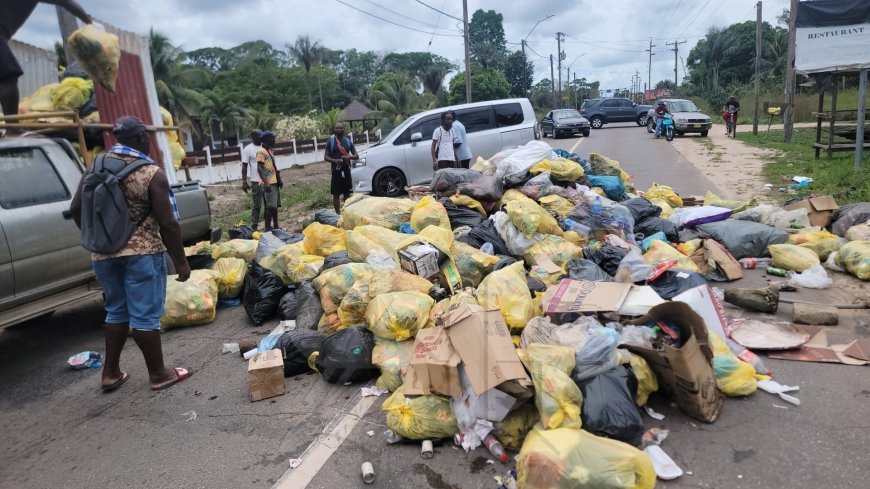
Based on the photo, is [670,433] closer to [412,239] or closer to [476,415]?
[476,415]

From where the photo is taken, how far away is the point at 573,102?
79.5 meters

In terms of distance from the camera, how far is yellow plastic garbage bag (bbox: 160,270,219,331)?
4988 mm

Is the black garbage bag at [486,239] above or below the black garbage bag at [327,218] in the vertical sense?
below

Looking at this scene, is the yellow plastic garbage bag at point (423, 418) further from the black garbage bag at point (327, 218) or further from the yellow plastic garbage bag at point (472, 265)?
the black garbage bag at point (327, 218)

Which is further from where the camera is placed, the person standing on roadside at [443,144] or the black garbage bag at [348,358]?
the person standing on roadside at [443,144]

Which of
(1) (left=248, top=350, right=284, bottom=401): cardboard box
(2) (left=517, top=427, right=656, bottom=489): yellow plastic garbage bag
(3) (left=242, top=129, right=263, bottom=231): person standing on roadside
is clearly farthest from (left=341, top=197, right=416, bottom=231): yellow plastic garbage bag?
(2) (left=517, top=427, right=656, bottom=489): yellow plastic garbage bag

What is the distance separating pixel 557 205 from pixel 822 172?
701 centimetres

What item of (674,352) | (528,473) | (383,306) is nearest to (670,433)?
(674,352)

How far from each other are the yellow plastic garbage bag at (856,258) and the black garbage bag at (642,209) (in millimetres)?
1839

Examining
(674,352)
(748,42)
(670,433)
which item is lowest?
(670,433)

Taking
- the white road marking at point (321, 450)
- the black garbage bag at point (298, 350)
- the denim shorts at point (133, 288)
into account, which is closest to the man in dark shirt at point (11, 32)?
the denim shorts at point (133, 288)

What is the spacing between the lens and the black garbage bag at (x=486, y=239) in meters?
5.55

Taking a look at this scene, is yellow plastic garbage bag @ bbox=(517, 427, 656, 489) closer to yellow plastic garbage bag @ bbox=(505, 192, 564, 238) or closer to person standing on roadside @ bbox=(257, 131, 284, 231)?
yellow plastic garbage bag @ bbox=(505, 192, 564, 238)

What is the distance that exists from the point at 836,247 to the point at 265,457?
5616 mm
